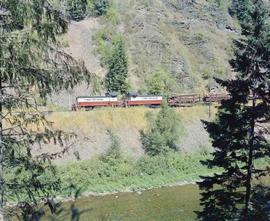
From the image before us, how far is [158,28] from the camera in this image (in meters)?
76.1

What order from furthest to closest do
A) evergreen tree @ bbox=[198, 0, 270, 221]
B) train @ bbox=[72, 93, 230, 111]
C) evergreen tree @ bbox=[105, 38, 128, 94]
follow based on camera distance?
evergreen tree @ bbox=[105, 38, 128, 94], train @ bbox=[72, 93, 230, 111], evergreen tree @ bbox=[198, 0, 270, 221]

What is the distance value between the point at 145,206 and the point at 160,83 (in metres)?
30.0

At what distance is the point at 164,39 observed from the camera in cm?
7400

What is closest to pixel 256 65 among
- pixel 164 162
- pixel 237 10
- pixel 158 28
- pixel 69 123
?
pixel 164 162

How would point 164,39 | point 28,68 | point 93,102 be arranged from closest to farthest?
point 28,68 < point 93,102 < point 164,39

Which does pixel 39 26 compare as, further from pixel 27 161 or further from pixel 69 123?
pixel 69 123

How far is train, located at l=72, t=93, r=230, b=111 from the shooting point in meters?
51.9

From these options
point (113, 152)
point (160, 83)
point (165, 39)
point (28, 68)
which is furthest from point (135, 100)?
point (28, 68)

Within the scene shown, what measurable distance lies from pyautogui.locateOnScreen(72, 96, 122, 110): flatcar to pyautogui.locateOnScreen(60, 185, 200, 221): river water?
50.0 ft

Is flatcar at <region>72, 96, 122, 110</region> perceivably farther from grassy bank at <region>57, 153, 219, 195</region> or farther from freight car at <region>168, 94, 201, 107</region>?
grassy bank at <region>57, 153, 219, 195</region>

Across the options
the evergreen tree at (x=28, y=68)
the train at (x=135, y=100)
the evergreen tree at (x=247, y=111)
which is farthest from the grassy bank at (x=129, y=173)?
the evergreen tree at (x=28, y=68)

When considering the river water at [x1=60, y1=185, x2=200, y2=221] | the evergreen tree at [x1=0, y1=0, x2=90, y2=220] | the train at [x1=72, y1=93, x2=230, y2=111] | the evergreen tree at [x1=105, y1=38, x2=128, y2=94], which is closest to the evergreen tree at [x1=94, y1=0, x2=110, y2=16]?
the evergreen tree at [x1=105, y1=38, x2=128, y2=94]

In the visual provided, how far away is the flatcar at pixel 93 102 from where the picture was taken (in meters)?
→ 51.6

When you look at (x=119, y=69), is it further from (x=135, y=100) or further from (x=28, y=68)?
(x=28, y=68)
